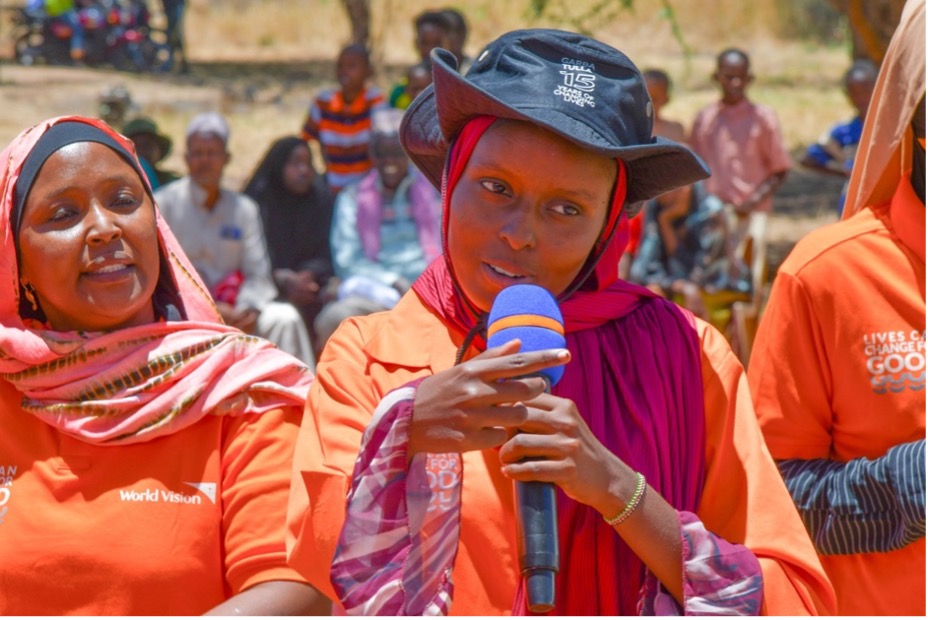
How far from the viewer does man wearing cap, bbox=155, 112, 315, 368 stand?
29.1 feet

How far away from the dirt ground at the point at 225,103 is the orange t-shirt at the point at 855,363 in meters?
12.1

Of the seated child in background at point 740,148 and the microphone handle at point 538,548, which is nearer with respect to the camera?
the microphone handle at point 538,548

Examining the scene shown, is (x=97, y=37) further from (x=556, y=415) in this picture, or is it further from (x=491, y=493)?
(x=556, y=415)

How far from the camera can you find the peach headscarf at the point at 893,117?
3420 millimetres

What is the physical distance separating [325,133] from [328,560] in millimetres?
A: 9523

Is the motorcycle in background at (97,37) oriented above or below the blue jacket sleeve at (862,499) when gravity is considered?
below


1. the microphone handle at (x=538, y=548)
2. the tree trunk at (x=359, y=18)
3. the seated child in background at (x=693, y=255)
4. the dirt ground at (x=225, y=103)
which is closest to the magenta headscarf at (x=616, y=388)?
the microphone handle at (x=538, y=548)

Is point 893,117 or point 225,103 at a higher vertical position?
point 893,117

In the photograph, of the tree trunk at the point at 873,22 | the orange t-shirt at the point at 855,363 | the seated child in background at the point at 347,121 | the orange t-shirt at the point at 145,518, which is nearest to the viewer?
A: the orange t-shirt at the point at 145,518

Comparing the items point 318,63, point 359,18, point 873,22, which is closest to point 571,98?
point 873,22

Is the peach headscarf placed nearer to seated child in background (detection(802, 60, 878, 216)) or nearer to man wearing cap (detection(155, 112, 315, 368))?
man wearing cap (detection(155, 112, 315, 368))

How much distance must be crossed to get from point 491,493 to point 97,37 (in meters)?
19.4

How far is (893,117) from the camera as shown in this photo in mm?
3512

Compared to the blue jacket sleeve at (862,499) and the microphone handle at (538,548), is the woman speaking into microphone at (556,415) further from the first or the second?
the blue jacket sleeve at (862,499)
